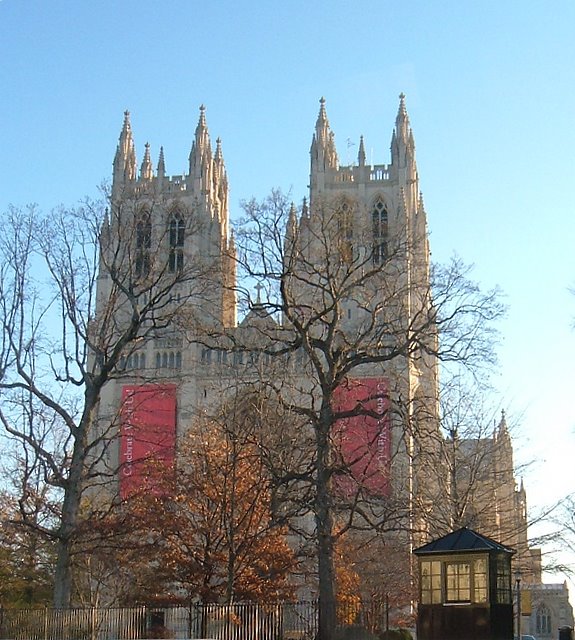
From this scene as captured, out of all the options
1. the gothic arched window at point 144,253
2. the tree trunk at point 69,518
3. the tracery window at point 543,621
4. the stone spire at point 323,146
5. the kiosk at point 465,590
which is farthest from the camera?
the tracery window at point 543,621

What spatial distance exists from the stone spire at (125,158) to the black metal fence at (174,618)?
213ft

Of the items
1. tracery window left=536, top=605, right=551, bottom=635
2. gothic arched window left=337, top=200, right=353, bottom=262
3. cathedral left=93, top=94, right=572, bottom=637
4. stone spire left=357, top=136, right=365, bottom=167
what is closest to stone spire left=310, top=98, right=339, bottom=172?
stone spire left=357, top=136, right=365, bottom=167

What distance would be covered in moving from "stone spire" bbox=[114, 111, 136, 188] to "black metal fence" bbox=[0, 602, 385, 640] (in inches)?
2553

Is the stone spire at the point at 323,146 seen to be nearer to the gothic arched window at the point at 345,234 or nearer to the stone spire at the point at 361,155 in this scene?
the stone spire at the point at 361,155

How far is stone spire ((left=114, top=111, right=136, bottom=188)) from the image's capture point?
9056cm

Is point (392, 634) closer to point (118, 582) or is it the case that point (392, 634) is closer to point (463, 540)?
point (463, 540)

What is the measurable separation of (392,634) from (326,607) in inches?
295

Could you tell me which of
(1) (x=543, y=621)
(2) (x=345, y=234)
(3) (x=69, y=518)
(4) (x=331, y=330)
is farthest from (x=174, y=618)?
(1) (x=543, y=621)

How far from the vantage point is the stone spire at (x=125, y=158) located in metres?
90.6

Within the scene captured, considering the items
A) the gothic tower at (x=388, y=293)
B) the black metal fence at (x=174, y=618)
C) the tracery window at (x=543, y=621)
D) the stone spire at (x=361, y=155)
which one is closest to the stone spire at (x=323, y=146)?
the stone spire at (x=361, y=155)

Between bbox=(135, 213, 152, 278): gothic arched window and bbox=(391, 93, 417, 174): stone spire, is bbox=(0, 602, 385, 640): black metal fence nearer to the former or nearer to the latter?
bbox=(135, 213, 152, 278): gothic arched window

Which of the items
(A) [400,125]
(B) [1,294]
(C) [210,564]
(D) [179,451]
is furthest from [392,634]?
(A) [400,125]

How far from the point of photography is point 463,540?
22.8m

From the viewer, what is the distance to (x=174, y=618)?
29.2 meters
